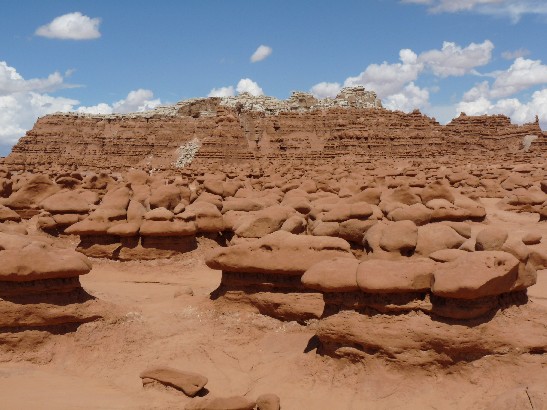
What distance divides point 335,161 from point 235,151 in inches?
462

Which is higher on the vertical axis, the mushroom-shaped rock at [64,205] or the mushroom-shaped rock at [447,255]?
the mushroom-shaped rock at [64,205]

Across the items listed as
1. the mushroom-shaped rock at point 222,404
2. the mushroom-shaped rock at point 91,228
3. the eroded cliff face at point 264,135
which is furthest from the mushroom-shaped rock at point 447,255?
the eroded cliff face at point 264,135

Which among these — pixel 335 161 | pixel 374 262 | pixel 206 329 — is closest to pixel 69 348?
pixel 206 329

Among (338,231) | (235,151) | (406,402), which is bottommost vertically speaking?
(406,402)

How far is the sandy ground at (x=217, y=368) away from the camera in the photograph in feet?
19.9

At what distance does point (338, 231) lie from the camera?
11.3 metres

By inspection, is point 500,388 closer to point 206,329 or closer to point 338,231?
point 206,329

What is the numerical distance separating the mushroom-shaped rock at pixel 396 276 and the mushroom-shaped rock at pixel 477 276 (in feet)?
0.53

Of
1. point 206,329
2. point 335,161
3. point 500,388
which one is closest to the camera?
point 500,388

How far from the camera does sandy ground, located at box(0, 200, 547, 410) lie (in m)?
6.06

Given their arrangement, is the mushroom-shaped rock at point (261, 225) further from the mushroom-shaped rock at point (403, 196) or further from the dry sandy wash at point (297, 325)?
the mushroom-shaped rock at point (403, 196)

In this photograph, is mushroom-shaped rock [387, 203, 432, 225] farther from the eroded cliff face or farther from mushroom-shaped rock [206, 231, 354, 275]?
the eroded cliff face

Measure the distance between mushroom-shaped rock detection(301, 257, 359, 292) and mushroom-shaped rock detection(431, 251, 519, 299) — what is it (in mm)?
1076

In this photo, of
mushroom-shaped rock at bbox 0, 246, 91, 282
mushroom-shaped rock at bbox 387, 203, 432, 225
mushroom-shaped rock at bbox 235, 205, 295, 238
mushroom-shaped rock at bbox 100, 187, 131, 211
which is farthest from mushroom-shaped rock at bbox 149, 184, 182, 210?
mushroom-shaped rock at bbox 0, 246, 91, 282
